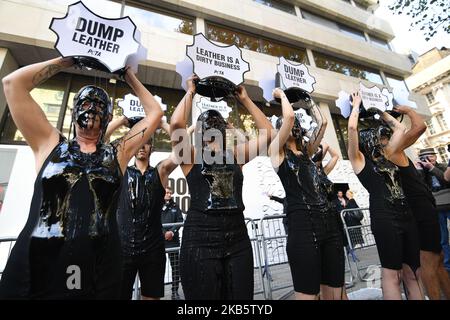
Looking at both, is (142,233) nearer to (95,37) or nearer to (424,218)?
(95,37)

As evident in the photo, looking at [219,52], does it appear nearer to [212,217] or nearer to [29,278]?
[212,217]

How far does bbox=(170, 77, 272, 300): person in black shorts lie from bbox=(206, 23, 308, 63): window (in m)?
10.3

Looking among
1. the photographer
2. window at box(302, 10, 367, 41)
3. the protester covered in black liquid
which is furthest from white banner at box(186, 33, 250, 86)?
window at box(302, 10, 367, 41)

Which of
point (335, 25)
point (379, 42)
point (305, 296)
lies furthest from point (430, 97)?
point (305, 296)

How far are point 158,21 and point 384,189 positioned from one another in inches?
417

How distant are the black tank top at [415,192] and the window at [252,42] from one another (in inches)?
404

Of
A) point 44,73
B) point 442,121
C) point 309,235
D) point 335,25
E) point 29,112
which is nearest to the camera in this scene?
point 29,112

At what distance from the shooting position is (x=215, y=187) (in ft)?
7.00

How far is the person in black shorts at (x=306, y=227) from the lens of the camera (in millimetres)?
2141

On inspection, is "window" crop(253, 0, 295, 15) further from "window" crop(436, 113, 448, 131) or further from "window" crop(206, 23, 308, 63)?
"window" crop(436, 113, 448, 131)

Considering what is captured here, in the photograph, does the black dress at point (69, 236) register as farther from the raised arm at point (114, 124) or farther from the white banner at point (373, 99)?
the white banner at point (373, 99)

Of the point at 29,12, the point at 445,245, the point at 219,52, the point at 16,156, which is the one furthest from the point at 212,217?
the point at 29,12

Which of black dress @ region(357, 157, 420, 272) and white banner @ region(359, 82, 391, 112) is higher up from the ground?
white banner @ region(359, 82, 391, 112)

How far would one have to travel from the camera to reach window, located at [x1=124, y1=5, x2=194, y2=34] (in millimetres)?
9625
